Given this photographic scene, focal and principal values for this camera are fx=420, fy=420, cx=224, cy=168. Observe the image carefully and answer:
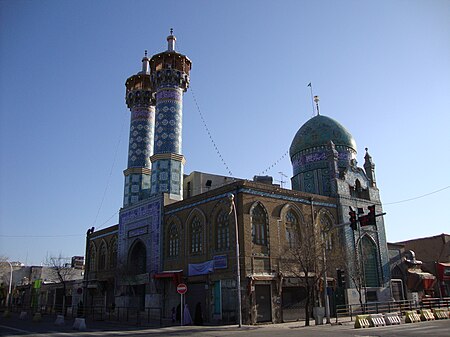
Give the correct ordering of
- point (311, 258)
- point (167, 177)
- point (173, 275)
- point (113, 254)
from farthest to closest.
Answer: point (113, 254)
point (167, 177)
point (173, 275)
point (311, 258)

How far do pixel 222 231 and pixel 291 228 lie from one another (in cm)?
488

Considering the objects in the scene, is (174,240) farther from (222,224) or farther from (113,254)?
(113,254)

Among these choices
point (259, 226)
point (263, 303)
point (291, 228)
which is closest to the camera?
point (263, 303)

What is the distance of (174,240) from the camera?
3102 cm

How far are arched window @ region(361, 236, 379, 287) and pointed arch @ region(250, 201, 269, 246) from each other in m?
10.3

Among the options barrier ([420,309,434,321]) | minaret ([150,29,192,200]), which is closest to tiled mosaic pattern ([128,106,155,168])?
minaret ([150,29,192,200])

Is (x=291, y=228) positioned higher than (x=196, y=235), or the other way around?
(x=291, y=228)

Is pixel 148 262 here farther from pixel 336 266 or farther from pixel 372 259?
pixel 372 259

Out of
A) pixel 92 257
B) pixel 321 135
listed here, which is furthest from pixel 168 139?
pixel 92 257

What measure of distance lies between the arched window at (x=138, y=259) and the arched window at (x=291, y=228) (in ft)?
41.0

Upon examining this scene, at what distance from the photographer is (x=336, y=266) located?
90.7 ft

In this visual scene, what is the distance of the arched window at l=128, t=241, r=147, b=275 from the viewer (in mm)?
34219

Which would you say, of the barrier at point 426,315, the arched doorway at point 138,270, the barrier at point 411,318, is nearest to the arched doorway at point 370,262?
the barrier at point 426,315

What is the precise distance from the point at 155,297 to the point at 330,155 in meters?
17.4
